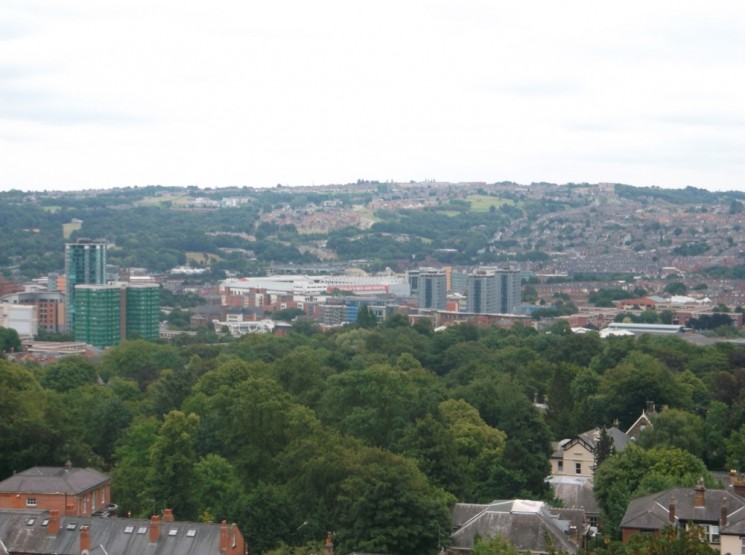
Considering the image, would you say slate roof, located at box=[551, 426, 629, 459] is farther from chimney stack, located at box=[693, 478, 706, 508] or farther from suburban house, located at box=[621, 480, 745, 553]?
chimney stack, located at box=[693, 478, 706, 508]

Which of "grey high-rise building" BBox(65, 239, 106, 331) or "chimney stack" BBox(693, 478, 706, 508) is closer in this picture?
"chimney stack" BBox(693, 478, 706, 508)

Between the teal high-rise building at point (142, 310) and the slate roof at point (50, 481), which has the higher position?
the slate roof at point (50, 481)

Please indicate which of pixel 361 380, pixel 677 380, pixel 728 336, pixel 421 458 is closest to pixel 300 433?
pixel 421 458

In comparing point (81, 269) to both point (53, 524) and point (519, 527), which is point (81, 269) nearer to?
point (53, 524)

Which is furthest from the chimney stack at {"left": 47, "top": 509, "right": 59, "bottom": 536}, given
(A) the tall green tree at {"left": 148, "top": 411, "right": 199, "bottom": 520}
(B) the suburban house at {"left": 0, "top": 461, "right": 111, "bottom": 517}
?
(A) the tall green tree at {"left": 148, "top": 411, "right": 199, "bottom": 520}

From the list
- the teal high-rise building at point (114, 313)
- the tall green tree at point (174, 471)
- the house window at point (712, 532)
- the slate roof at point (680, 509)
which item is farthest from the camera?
the teal high-rise building at point (114, 313)

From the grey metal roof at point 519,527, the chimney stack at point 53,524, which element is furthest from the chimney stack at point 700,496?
the chimney stack at point 53,524

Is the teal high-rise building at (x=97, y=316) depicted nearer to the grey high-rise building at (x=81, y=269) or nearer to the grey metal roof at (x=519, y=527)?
the grey high-rise building at (x=81, y=269)

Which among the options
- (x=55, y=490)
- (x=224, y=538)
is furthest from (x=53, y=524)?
(x=55, y=490)
